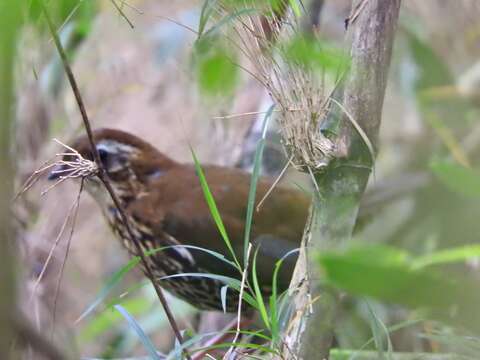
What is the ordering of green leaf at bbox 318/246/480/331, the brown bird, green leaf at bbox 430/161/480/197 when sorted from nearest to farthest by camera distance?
green leaf at bbox 318/246/480/331
green leaf at bbox 430/161/480/197
the brown bird

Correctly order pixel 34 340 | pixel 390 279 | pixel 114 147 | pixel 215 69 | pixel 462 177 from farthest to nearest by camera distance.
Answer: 1. pixel 114 147
2. pixel 215 69
3. pixel 462 177
4. pixel 34 340
5. pixel 390 279

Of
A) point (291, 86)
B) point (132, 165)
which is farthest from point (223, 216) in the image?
point (291, 86)

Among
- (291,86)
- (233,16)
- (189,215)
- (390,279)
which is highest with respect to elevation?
(233,16)

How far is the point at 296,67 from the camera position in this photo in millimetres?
1753

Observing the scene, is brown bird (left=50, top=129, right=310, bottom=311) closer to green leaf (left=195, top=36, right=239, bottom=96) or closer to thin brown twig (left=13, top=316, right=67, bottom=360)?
green leaf (left=195, top=36, right=239, bottom=96)

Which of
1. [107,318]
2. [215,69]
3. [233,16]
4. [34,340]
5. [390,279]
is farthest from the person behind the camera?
[107,318]

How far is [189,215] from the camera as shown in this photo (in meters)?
2.99

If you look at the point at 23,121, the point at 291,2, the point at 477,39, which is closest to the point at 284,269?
the point at 291,2

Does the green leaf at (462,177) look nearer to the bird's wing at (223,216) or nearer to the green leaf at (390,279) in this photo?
the green leaf at (390,279)

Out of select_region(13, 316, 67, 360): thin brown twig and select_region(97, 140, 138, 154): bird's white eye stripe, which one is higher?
select_region(97, 140, 138, 154): bird's white eye stripe

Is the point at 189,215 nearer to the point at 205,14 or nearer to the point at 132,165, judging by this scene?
the point at 132,165

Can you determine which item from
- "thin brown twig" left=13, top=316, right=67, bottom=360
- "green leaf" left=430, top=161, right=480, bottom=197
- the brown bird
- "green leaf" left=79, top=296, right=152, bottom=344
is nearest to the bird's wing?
the brown bird

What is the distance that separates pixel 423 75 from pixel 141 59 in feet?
8.03

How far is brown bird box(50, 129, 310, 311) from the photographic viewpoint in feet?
9.55
